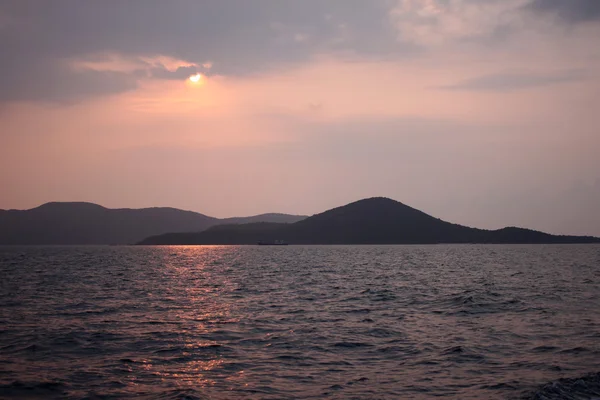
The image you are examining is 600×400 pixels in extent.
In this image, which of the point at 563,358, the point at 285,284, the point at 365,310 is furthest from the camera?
the point at 285,284

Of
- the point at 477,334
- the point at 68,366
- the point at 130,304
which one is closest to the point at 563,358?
the point at 477,334

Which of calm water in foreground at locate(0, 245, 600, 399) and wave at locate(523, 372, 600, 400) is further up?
calm water in foreground at locate(0, 245, 600, 399)

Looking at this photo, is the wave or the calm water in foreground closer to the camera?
the wave

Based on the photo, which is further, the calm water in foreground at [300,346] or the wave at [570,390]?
the calm water in foreground at [300,346]

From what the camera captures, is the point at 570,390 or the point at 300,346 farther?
the point at 300,346

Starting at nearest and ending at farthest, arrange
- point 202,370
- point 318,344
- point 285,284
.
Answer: point 202,370, point 318,344, point 285,284

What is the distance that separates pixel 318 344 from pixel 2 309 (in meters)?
25.8

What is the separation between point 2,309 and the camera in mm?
40625

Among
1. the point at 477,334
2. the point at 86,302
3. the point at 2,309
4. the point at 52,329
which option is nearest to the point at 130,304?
the point at 86,302

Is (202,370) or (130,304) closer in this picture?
(202,370)

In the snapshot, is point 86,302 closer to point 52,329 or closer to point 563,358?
point 52,329

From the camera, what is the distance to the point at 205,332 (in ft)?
102

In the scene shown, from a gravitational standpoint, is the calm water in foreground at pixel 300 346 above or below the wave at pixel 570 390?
above

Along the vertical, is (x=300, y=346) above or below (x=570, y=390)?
above
